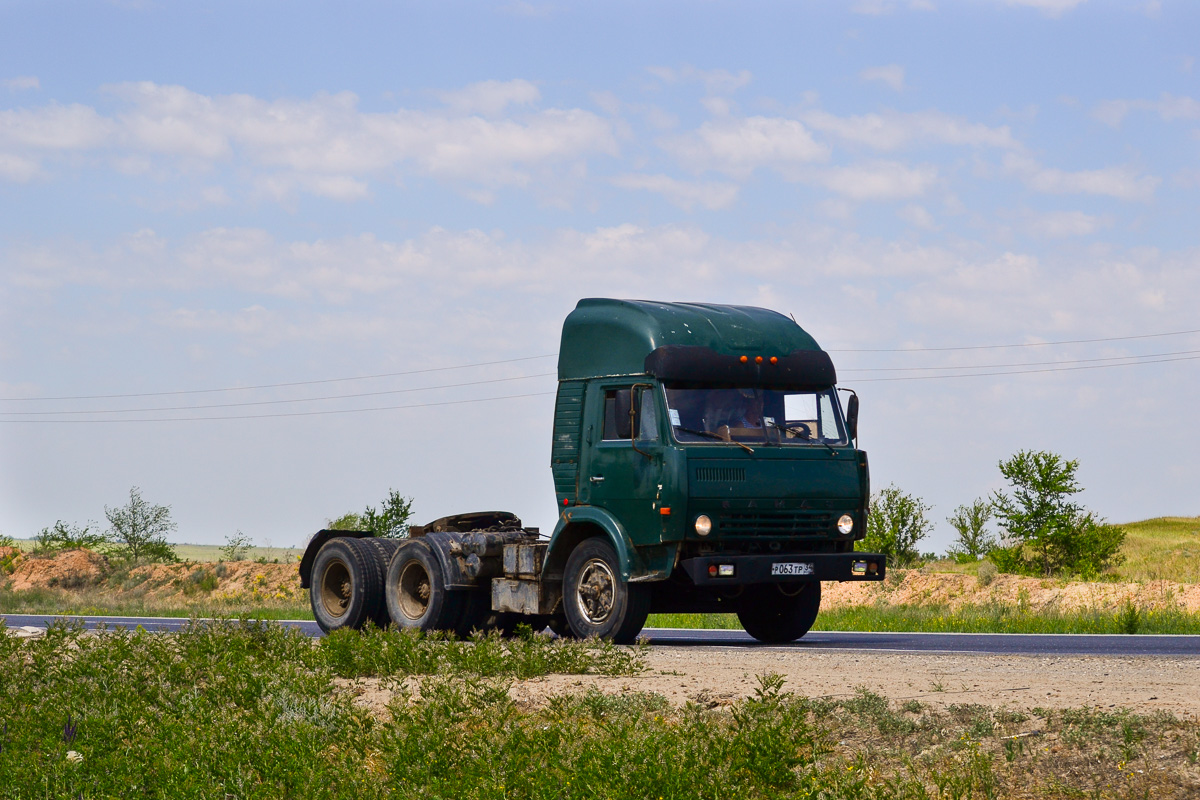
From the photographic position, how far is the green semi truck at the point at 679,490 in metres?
13.1

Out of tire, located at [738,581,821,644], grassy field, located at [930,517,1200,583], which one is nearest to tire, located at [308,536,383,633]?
tire, located at [738,581,821,644]

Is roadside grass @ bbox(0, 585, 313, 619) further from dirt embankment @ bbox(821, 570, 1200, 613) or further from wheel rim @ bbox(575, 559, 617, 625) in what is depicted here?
wheel rim @ bbox(575, 559, 617, 625)

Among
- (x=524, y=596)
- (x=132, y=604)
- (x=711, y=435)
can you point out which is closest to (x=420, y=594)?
(x=524, y=596)

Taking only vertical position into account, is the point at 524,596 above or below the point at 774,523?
below

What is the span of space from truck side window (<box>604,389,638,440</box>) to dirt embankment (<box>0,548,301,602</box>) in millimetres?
31565

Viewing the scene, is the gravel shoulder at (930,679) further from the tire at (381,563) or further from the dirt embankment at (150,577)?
the dirt embankment at (150,577)

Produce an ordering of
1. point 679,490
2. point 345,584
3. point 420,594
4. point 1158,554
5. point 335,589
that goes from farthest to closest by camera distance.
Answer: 1. point 1158,554
2. point 335,589
3. point 345,584
4. point 420,594
5. point 679,490

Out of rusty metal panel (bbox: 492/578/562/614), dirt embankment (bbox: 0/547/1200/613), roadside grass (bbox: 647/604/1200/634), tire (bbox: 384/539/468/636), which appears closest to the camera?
rusty metal panel (bbox: 492/578/562/614)

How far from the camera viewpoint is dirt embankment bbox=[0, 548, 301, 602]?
4491 centimetres

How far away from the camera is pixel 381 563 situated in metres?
16.3

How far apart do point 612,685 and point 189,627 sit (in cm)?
527

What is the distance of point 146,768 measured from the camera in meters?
7.44

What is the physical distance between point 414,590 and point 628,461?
3.92 metres

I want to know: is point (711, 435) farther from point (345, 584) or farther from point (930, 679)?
point (345, 584)
